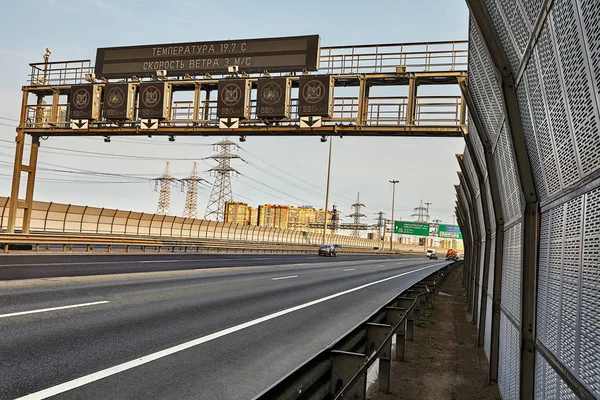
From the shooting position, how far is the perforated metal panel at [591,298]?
7.04ft

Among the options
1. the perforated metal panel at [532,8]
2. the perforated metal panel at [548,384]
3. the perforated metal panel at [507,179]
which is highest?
the perforated metal panel at [532,8]

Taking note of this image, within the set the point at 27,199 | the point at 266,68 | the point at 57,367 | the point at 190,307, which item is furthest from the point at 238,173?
the point at 57,367

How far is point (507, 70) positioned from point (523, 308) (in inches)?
71.3

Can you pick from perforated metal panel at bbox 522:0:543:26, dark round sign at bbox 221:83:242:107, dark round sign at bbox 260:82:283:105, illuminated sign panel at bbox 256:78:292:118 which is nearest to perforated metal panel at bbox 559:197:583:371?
perforated metal panel at bbox 522:0:543:26

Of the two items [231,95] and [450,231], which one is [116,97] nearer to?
[231,95]

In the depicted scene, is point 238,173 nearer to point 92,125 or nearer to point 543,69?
point 92,125

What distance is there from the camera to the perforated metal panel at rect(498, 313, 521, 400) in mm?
4008

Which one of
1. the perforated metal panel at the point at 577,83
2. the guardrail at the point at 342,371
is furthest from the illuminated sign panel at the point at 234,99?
the perforated metal panel at the point at 577,83

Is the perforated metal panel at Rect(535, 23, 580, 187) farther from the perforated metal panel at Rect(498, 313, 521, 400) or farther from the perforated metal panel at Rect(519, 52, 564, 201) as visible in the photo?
the perforated metal panel at Rect(498, 313, 521, 400)

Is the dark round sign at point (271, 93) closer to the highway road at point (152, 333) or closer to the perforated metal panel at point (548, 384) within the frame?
the highway road at point (152, 333)

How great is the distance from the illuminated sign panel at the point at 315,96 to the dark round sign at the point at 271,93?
3.14 ft

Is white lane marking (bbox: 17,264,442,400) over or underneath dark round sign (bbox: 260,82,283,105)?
underneath

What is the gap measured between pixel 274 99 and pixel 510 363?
1912 cm

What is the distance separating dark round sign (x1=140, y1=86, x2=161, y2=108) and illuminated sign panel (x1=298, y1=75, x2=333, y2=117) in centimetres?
707
